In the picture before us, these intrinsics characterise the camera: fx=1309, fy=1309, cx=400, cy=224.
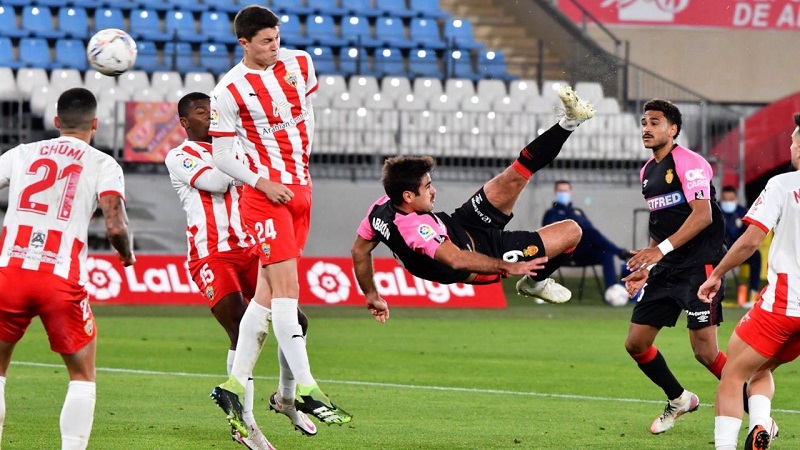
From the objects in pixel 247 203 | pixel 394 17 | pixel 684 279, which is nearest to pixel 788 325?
pixel 684 279

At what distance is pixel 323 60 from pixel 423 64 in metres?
1.96

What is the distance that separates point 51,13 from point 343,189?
729 centimetres

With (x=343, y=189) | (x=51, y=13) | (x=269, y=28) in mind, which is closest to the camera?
(x=269, y=28)

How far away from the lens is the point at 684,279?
29.2ft

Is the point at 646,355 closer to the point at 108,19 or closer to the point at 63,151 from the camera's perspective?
the point at 63,151

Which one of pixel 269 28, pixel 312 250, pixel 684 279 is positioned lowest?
pixel 312 250

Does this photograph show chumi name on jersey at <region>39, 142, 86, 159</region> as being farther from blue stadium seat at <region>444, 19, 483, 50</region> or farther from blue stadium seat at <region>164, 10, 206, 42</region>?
blue stadium seat at <region>444, 19, 483, 50</region>

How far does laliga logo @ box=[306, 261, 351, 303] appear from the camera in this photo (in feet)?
60.2

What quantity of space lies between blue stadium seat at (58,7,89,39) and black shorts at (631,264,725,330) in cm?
1736

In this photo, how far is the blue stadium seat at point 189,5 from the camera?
25.0 meters

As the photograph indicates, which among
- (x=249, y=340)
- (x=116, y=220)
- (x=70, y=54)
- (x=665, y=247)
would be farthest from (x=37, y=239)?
(x=70, y=54)

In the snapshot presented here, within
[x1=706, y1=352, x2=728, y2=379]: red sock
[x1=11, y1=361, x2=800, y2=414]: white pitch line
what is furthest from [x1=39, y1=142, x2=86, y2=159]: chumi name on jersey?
[x1=11, y1=361, x2=800, y2=414]: white pitch line

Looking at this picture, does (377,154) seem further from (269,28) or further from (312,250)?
(269,28)

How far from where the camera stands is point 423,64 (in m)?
24.7
